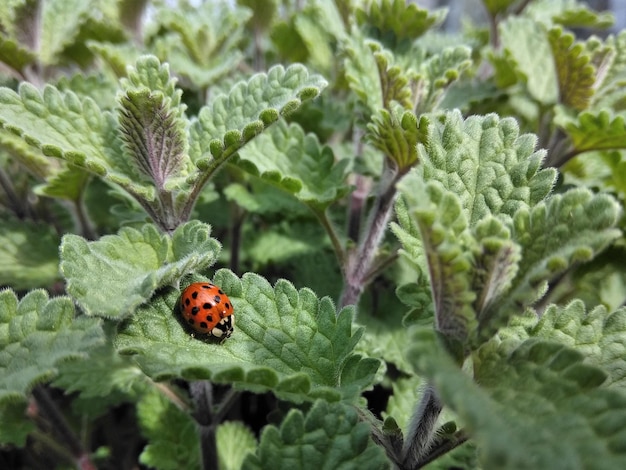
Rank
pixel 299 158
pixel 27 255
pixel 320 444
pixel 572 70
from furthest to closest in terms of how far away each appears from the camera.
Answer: pixel 27 255 < pixel 572 70 < pixel 299 158 < pixel 320 444

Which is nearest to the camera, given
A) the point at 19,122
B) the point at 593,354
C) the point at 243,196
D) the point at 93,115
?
the point at 593,354

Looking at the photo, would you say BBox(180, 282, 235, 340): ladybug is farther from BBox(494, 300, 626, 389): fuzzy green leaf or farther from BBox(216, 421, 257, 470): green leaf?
BBox(216, 421, 257, 470): green leaf

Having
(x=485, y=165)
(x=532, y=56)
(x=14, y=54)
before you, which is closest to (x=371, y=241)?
(x=485, y=165)

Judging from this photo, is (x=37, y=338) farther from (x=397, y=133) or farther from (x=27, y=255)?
(x=27, y=255)

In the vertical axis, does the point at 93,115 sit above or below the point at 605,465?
above

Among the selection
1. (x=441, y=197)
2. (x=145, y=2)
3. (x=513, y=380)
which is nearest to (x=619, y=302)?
(x=513, y=380)

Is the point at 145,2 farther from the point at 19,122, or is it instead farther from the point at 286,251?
the point at 19,122
